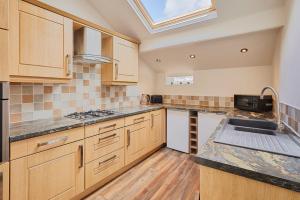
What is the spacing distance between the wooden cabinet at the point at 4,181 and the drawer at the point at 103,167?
26.0 inches

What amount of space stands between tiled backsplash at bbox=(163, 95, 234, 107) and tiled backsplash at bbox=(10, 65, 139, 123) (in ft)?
3.67

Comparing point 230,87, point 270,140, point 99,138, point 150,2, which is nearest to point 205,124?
point 230,87

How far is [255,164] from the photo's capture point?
714mm

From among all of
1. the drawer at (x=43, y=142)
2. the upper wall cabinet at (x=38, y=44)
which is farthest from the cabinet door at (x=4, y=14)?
the drawer at (x=43, y=142)

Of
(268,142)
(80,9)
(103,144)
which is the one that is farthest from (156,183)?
(80,9)

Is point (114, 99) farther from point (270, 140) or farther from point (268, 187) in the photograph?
point (268, 187)

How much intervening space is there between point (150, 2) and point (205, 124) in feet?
6.64

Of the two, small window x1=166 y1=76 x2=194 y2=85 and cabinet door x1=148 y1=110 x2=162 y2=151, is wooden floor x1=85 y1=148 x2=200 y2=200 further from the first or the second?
small window x1=166 y1=76 x2=194 y2=85

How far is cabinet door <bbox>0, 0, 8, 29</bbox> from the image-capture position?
104 centimetres

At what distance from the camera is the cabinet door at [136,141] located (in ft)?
7.39

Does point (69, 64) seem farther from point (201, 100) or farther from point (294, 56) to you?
point (201, 100)

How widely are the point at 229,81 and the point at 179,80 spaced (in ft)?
3.24

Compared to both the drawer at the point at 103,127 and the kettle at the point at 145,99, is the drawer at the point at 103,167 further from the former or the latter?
the kettle at the point at 145,99

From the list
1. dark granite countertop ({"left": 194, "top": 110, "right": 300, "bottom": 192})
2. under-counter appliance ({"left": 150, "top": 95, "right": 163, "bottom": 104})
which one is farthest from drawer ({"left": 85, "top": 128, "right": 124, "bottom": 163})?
under-counter appliance ({"left": 150, "top": 95, "right": 163, "bottom": 104})
